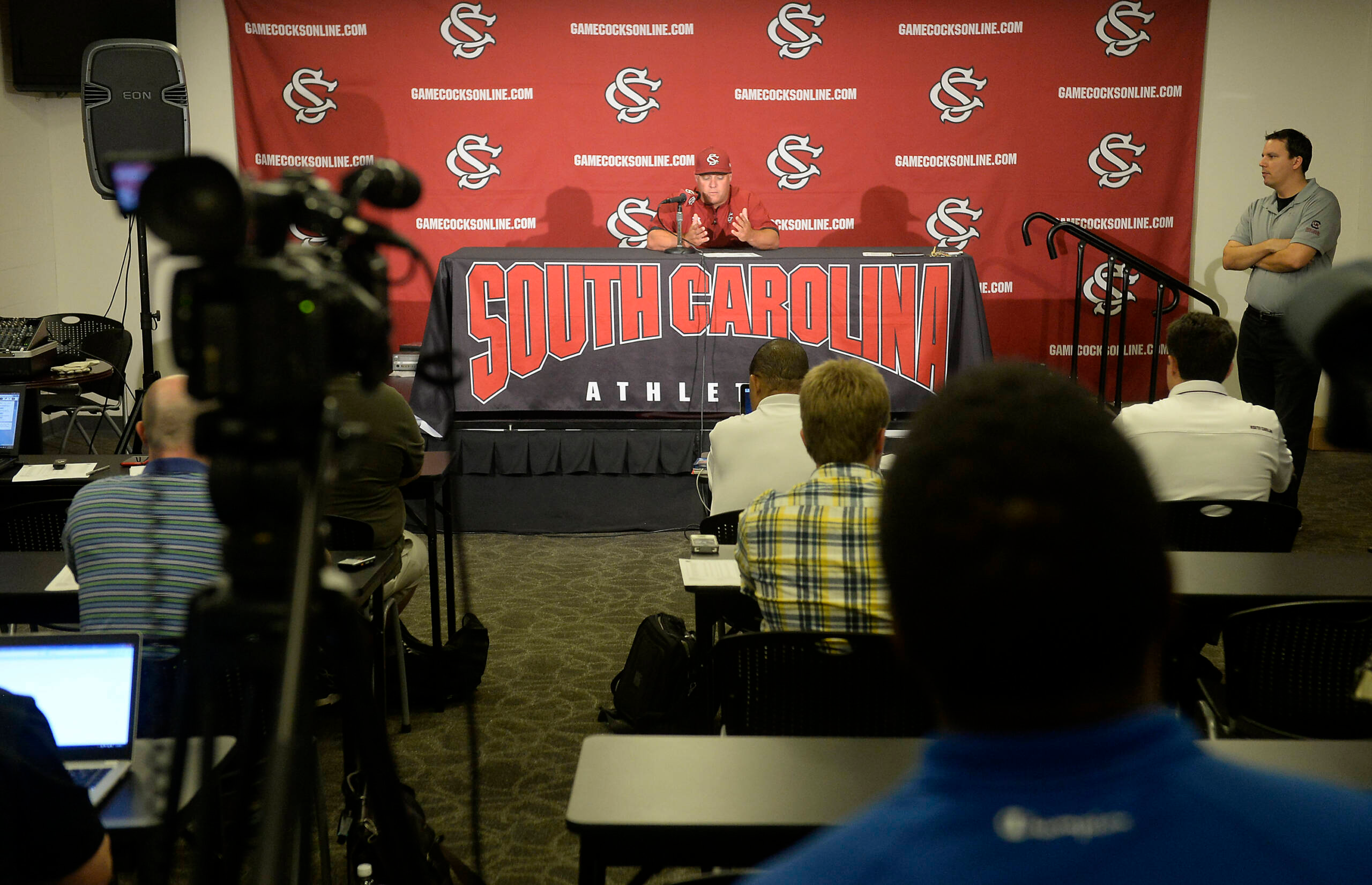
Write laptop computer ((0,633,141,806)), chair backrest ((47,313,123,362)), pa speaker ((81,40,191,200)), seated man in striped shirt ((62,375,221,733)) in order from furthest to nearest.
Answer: chair backrest ((47,313,123,362)), pa speaker ((81,40,191,200)), seated man in striped shirt ((62,375,221,733)), laptop computer ((0,633,141,806))

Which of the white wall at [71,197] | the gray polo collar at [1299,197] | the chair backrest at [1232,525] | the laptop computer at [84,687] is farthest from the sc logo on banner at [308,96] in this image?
the laptop computer at [84,687]

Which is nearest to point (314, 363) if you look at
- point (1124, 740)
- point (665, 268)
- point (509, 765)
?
point (1124, 740)

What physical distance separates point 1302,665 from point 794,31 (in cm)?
575

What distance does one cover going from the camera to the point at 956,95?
7098 mm

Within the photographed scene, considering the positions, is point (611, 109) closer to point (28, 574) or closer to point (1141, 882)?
point (28, 574)

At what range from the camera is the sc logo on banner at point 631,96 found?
7.10 meters

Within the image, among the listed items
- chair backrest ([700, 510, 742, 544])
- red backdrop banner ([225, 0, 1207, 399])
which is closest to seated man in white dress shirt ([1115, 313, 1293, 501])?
chair backrest ([700, 510, 742, 544])

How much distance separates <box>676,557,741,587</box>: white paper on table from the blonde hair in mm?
402

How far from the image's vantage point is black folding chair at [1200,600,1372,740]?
2168mm

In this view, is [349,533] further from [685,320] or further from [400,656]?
[685,320]

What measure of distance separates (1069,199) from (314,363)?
7.05 metres

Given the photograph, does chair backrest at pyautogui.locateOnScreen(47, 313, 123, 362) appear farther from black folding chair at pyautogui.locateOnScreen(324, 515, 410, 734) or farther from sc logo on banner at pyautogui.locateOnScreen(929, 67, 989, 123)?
sc logo on banner at pyautogui.locateOnScreen(929, 67, 989, 123)

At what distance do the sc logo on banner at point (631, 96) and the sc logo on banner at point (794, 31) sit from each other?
0.78 meters

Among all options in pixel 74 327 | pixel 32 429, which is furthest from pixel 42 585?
pixel 74 327
